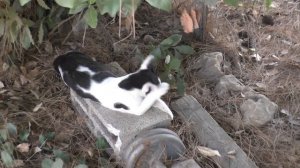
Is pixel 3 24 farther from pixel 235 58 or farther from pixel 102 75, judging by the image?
pixel 235 58

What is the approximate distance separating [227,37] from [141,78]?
1.12 m

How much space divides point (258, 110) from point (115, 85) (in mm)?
798

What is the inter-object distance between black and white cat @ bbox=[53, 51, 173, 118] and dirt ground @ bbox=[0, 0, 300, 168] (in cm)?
22

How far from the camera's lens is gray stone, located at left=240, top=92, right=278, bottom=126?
2188 mm

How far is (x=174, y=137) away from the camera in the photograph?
72.5 inches

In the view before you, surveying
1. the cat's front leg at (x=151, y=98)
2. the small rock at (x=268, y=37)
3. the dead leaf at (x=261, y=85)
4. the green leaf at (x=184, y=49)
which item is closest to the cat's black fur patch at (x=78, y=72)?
the cat's front leg at (x=151, y=98)

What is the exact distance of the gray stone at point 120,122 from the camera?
5.98 feet

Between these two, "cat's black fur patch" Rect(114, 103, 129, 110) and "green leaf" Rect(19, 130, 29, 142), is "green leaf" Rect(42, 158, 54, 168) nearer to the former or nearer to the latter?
"green leaf" Rect(19, 130, 29, 142)

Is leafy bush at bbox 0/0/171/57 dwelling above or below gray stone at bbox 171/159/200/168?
above

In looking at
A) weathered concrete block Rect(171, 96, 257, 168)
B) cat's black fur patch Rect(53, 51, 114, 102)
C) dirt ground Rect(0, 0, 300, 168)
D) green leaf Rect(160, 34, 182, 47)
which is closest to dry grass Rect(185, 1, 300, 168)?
dirt ground Rect(0, 0, 300, 168)

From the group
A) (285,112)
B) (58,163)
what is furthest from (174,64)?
(58,163)

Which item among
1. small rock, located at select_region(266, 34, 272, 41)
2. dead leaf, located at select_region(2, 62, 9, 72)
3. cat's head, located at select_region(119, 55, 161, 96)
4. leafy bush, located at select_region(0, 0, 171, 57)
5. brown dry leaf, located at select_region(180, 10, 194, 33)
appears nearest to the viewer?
cat's head, located at select_region(119, 55, 161, 96)

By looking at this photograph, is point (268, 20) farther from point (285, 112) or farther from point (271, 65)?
point (285, 112)

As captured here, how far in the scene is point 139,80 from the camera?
5.80 feet
